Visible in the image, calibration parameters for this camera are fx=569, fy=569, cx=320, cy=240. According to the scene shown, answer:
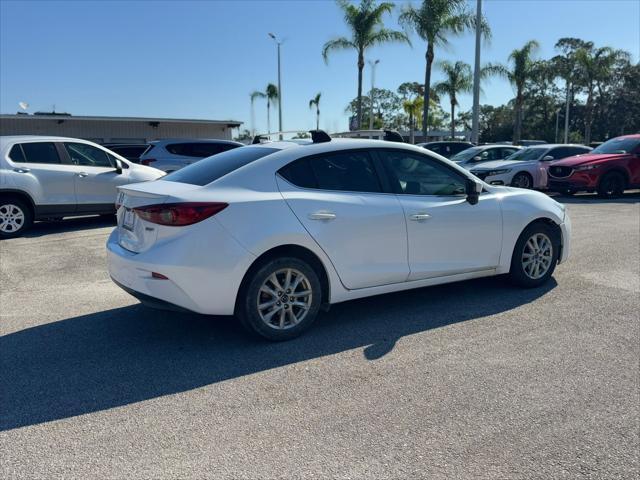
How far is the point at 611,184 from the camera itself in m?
15.6

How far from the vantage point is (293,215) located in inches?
175

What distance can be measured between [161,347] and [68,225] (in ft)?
25.6

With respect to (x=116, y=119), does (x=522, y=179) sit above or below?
below

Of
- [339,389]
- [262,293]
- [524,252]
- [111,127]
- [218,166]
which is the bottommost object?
Answer: [339,389]

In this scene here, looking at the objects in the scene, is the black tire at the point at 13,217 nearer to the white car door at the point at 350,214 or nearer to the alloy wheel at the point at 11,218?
the alloy wheel at the point at 11,218

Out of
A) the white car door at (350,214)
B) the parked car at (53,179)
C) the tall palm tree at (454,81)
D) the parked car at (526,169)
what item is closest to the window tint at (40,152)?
the parked car at (53,179)

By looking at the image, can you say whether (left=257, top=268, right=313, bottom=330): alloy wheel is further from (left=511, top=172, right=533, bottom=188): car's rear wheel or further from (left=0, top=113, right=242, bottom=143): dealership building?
(left=0, top=113, right=242, bottom=143): dealership building

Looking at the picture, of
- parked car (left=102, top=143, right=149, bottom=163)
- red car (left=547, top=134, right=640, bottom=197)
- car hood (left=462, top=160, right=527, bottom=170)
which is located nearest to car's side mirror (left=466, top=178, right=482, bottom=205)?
red car (left=547, top=134, right=640, bottom=197)

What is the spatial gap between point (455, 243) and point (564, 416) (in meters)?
2.19

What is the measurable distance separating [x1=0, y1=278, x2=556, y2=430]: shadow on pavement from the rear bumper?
0.44m

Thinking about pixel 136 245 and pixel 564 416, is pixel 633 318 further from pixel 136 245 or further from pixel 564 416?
pixel 136 245

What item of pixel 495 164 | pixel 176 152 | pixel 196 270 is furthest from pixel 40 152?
pixel 495 164

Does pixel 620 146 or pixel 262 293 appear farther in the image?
pixel 620 146

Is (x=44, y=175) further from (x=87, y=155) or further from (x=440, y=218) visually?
(x=440, y=218)
